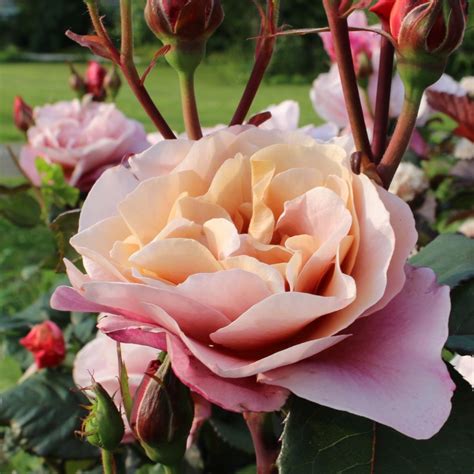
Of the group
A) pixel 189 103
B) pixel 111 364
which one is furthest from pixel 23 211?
pixel 189 103

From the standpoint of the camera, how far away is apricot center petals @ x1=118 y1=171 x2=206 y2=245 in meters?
0.39

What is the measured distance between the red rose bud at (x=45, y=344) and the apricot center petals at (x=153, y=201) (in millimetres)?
561

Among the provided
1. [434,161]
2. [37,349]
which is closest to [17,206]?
[37,349]

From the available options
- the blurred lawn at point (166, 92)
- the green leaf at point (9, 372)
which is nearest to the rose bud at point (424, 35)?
the green leaf at point (9, 372)

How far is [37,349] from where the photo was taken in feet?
3.06

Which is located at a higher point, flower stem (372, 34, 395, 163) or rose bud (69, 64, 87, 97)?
flower stem (372, 34, 395, 163)

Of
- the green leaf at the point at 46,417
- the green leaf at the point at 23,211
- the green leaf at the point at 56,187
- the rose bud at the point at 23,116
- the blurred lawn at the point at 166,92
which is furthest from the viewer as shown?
the blurred lawn at the point at 166,92

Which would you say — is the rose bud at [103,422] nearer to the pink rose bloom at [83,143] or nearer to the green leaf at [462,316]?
the green leaf at [462,316]

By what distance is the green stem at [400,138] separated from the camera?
16.6 inches

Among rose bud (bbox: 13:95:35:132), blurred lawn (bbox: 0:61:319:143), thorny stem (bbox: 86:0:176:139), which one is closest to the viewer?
thorny stem (bbox: 86:0:176:139)

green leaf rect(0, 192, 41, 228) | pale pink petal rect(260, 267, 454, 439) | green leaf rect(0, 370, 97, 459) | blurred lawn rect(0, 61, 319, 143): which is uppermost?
pale pink petal rect(260, 267, 454, 439)

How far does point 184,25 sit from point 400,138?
12cm

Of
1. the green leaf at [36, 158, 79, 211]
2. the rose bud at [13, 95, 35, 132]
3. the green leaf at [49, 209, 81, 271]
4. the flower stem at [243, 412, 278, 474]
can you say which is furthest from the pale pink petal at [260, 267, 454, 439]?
the rose bud at [13, 95, 35, 132]

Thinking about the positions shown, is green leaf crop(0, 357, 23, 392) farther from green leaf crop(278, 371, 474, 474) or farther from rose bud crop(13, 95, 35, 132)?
green leaf crop(278, 371, 474, 474)
